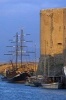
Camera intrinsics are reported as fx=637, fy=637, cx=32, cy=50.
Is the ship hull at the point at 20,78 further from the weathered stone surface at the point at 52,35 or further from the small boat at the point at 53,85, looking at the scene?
the small boat at the point at 53,85

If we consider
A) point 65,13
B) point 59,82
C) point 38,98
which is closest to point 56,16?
point 65,13

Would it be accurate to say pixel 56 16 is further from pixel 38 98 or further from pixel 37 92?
pixel 38 98

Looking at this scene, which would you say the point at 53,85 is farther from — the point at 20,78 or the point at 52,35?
the point at 20,78

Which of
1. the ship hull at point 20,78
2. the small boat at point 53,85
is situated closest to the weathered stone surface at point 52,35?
the ship hull at point 20,78

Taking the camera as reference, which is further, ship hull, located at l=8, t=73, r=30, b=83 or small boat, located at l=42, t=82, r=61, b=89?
Answer: ship hull, located at l=8, t=73, r=30, b=83

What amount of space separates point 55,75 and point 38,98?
19302 millimetres

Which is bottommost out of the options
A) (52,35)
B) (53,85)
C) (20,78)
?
(53,85)

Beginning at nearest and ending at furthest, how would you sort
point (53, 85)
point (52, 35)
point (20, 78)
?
point (53, 85)
point (52, 35)
point (20, 78)

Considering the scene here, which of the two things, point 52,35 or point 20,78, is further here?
point 20,78

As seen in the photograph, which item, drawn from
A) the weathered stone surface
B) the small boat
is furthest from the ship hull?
the small boat

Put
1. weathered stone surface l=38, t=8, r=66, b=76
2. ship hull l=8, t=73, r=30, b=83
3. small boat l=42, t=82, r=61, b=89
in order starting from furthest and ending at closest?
ship hull l=8, t=73, r=30, b=83 < weathered stone surface l=38, t=8, r=66, b=76 < small boat l=42, t=82, r=61, b=89

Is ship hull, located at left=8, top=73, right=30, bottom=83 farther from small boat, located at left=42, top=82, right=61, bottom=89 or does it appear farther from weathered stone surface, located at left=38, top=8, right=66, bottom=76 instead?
small boat, located at left=42, top=82, right=61, bottom=89

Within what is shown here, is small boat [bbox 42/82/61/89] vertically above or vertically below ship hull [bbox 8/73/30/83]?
below

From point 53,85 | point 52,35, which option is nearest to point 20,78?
point 52,35
